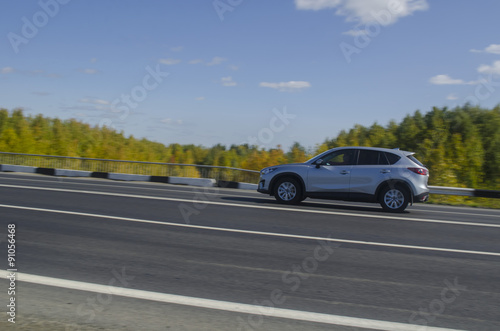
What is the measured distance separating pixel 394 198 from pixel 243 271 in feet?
24.0

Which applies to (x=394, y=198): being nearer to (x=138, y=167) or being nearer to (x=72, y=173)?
(x=138, y=167)

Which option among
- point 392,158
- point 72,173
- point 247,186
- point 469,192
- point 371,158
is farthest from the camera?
point 72,173

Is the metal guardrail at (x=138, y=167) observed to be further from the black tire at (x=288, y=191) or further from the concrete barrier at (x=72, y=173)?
the black tire at (x=288, y=191)

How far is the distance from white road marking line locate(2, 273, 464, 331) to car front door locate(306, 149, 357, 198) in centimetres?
793

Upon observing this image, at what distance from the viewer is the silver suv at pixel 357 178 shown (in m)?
11.7

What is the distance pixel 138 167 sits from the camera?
24.2 meters

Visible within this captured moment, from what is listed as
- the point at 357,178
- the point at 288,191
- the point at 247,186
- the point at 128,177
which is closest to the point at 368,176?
the point at 357,178

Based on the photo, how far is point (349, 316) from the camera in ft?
13.5

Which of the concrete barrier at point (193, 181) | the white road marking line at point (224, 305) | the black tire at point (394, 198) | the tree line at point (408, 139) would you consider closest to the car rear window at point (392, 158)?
the black tire at point (394, 198)

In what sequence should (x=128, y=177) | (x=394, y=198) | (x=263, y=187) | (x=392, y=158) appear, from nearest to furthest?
(x=394, y=198)
(x=392, y=158)
(x=263, y=187)
(x=128, y=177)

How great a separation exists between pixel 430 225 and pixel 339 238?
10.3 feet

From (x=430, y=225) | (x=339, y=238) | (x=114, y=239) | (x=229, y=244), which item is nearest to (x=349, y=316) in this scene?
(x=229, y=244)

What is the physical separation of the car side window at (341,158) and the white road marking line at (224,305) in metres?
8.28

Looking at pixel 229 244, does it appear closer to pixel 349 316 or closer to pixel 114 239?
pixel 114 239
